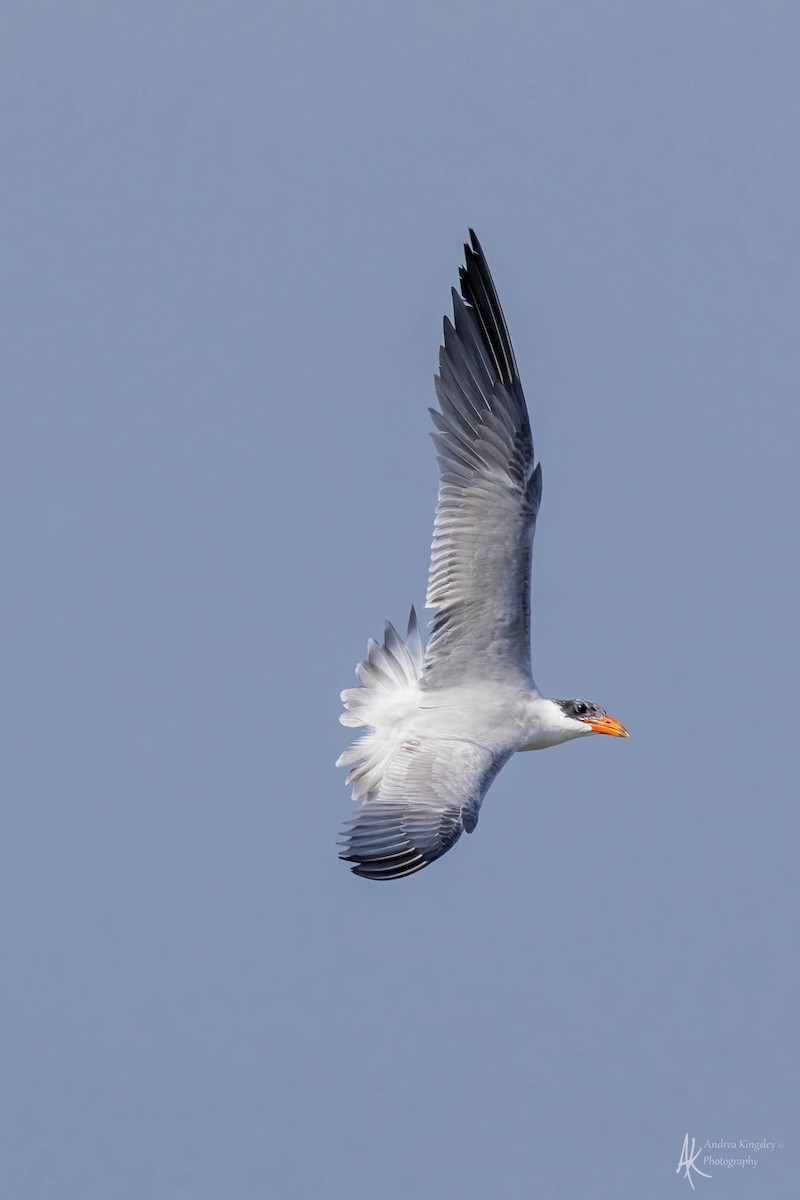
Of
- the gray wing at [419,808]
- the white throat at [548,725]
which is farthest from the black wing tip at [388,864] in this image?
the white throat at [548,725]

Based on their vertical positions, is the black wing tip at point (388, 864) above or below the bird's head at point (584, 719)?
below

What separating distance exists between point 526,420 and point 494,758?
2886 mm

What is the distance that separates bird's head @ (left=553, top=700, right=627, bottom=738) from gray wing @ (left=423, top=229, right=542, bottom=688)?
0.70m

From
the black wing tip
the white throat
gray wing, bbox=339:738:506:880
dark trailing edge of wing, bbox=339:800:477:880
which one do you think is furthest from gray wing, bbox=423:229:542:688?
the black wing tip

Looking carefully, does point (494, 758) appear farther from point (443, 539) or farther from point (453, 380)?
point (453, 380)

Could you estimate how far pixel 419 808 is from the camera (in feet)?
43.1

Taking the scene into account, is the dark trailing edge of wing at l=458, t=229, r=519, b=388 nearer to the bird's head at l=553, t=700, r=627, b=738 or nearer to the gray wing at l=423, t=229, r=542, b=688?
the gray wing at l=423, t=229, r=542, b=688

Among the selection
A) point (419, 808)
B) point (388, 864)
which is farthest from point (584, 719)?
point (388, 864)

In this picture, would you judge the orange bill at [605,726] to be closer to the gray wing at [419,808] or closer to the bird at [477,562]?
the bird at [477,562]

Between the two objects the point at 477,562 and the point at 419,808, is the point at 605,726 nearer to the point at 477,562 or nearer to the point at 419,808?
the point at 477,562

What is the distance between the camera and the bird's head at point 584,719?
15766 millimetres

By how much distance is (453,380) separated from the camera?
15328mm

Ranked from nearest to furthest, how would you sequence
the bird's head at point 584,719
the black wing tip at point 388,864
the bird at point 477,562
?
the black wing tip at point 388,864, the bird at point 477,562, the bird's head at point 584,719

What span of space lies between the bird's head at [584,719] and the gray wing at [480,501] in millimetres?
699
